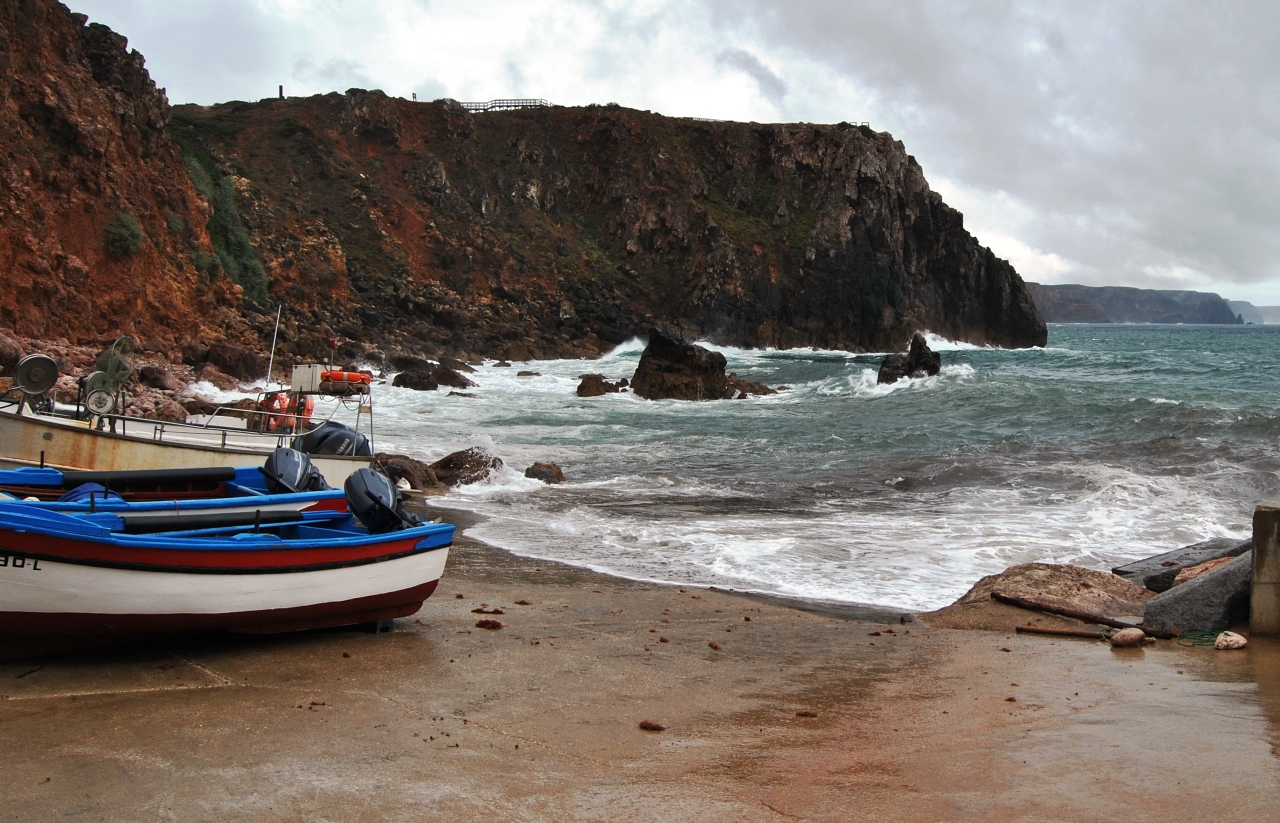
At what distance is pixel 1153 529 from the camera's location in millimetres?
12117

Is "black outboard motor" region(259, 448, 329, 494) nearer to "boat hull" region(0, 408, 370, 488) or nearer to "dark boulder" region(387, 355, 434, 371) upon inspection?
"boat hull" region(0, 408, 370, 488)

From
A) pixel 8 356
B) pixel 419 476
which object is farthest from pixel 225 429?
pixel 8 356

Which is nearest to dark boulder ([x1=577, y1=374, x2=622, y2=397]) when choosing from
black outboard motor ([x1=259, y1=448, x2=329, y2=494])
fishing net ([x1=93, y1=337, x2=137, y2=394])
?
fishing net ([x1=93, y1=337, x2=137, y2=394])

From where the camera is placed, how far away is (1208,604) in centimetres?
725

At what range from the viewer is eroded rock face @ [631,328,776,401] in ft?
111

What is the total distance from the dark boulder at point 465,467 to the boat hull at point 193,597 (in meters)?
8.74

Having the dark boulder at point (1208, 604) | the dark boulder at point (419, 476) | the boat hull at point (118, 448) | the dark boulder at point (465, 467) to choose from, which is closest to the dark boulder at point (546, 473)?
the dark boulder at point (465, 467)

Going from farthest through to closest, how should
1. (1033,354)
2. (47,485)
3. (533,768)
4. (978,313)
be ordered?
(978,313), (1033,354), (47,485), (533,768)

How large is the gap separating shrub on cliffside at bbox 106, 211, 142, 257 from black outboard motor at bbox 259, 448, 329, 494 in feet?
75.6

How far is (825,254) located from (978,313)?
17436 millimetres

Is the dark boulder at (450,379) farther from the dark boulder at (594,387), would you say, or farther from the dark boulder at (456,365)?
the dark boulder at (456,365)

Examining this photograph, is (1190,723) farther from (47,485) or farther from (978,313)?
(978,313)

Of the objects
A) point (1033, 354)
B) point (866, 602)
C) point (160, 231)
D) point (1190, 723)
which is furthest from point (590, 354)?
point (1190, 723)

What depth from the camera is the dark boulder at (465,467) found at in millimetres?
15320
